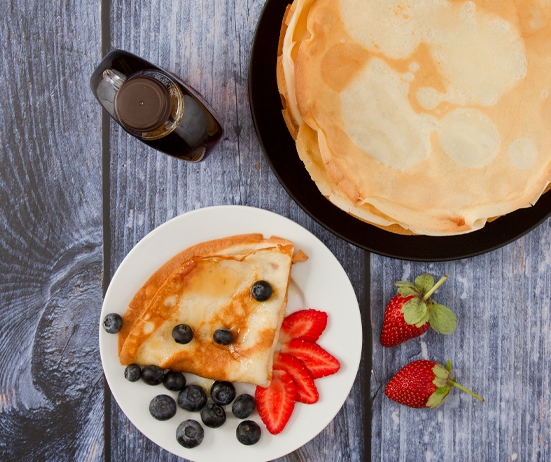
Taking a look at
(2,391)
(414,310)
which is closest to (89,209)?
(2,391)

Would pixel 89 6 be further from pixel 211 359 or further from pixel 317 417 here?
pixel 317 417

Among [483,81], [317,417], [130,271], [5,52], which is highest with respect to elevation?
[483,81]

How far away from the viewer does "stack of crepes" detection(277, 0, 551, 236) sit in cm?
96

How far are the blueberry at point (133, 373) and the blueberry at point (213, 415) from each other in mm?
230

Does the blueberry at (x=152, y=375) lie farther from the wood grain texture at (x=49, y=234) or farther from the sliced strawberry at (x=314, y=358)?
the sliced strawberry at (x=314, y=358)

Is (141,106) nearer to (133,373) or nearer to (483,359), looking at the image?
(133,373)

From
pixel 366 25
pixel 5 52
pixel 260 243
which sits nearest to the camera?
pixel 366 25

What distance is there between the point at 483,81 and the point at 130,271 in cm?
111

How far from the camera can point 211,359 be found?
1317 mm

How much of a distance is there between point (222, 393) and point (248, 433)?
0.15 m

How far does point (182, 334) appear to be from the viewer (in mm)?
1277

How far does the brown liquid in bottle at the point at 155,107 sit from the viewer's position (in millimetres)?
980

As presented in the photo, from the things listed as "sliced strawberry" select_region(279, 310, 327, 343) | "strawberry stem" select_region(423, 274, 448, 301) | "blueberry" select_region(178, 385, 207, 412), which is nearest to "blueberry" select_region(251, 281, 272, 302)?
"sliced strawberry" select_region(279, 310, 327, 343)

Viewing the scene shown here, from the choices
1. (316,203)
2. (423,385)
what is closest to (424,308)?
(423,385)
